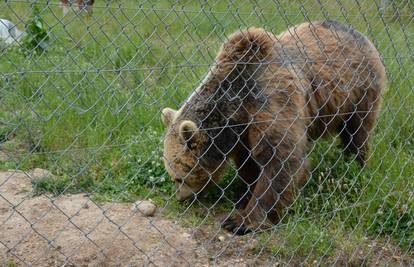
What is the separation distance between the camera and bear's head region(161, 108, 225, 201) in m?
3.89

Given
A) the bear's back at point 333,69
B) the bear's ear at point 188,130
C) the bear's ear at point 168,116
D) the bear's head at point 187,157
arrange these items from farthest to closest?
the bear's back at point 333,69
the bear's ear at point 168,116
the bear's head at point 187,157
the bear's ear at point 188,130

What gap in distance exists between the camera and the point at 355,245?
3674mm

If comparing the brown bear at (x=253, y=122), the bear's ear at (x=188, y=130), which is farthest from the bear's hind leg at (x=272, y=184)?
the bear's ear at (x=188, y=130)

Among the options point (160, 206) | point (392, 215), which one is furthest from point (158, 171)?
point (392, 215)

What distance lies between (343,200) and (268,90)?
2.91 ft

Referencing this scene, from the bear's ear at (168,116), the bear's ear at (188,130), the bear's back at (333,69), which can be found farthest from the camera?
the bear's back at (333,69)

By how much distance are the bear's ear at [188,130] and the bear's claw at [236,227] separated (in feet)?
2.14

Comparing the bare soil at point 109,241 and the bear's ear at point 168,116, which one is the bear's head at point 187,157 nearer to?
the bear's ear at point 168,116

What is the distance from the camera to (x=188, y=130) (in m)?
3.82

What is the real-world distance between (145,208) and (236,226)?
64 cm

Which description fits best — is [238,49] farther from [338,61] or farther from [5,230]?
[5,230]

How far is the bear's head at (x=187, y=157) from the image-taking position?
3.89 m

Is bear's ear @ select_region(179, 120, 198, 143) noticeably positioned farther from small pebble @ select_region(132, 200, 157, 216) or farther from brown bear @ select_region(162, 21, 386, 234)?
small pebble @ select_region(132, 200, 157, 216)

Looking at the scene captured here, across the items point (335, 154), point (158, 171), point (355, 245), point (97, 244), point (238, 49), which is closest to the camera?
point (97, 244)
